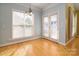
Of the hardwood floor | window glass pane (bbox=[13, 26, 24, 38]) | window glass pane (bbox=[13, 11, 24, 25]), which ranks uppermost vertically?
window glass pane (bbox=[13, 11, 24, 25])

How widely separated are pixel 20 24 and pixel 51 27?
1.38 feet

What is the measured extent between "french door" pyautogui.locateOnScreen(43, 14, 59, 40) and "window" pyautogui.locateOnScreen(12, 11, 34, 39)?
0.20m

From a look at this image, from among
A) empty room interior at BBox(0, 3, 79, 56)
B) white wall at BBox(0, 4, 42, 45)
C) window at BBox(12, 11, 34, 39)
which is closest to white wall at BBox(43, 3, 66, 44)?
empty room interior at BBox(0, 3, 79, 56)

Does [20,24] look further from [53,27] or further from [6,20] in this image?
[53,27]

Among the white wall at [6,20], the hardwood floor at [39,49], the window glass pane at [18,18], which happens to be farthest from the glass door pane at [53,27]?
the window glass pane at [18,18]

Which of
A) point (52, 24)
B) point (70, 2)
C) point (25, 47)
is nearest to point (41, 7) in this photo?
point (52, 24)

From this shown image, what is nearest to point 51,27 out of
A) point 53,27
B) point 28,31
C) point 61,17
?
point 53,27

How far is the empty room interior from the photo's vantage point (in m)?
1.03

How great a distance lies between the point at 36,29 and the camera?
43.7 inches

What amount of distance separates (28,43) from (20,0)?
572mm

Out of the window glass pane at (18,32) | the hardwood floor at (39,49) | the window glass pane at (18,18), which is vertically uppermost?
the window glass pane at (18,18)

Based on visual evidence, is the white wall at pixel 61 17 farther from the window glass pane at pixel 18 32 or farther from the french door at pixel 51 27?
the window glass pane at pixel 18 32

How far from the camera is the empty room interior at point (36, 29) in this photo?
1.03 metres

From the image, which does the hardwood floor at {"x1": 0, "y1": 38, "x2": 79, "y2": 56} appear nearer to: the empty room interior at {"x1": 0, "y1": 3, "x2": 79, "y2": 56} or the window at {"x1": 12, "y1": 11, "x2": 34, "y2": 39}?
the empty room interior at {"x1": 0, "y1": 3, "x2": 79, "y2": 56}
